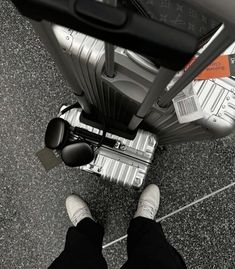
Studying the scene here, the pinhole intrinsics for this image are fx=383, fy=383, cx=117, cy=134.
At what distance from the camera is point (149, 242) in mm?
1096

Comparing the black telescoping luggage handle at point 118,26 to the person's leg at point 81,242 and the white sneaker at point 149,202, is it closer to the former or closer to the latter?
the person's leg at point 81,242

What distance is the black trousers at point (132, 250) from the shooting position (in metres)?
1.04

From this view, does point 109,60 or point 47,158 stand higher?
point 109,60

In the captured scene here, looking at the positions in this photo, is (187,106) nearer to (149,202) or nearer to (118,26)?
(118,26)

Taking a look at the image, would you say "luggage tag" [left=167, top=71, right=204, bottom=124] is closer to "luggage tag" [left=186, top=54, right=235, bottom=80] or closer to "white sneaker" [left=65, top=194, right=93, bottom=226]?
"luggage tag" [left=186, top=54, right=235, bottom=80]

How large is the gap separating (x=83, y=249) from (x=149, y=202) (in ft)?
0.89

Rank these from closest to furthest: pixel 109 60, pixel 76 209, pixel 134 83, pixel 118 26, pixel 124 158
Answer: pixel 118 26
pixel 109 60
pixel 134 83
pixel 124 158
pixel 76 209

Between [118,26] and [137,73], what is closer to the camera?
[118,26]

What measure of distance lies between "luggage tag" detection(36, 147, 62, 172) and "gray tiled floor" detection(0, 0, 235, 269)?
0.02 metres

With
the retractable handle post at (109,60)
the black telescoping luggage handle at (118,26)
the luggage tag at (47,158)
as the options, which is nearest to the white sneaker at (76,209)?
the luggage tag at (47,158)

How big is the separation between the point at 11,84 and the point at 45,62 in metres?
0.14

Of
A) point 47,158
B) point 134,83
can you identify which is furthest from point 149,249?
point 134,83

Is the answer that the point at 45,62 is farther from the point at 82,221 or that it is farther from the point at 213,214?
the point at 213,214

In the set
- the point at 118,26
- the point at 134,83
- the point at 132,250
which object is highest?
the point at 118,26
